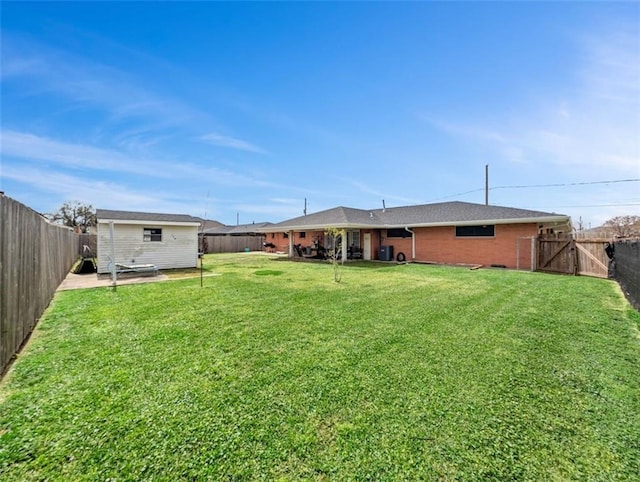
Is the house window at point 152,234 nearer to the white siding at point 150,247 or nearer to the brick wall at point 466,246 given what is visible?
the white siding at point 150,247

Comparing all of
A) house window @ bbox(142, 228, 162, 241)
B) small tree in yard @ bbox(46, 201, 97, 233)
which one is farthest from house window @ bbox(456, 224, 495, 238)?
small tree in yard @ bbox(46, 201, 97, 233)

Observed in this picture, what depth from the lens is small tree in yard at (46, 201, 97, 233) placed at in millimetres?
33156

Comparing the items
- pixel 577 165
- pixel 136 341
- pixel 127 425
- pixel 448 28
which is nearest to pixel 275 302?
pixel 136 341

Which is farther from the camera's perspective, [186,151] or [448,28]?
[186,151]

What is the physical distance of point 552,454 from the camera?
84.9 inches

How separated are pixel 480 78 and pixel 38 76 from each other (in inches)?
609

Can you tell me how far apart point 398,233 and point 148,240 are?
14.5 meters

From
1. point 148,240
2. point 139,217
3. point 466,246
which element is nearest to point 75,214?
point 139,217

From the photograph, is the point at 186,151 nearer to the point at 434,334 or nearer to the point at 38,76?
the point at 38,76

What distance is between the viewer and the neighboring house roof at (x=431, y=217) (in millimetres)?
13266

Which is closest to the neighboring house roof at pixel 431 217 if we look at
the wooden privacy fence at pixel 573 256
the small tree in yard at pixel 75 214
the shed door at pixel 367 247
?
the wooden privacy fence at pixel 573 256

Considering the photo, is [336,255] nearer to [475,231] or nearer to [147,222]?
[475,231]

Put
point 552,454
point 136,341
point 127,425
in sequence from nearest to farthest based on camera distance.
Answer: point 552,454
point 127,425
point 136,341

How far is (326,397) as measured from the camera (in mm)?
2895
